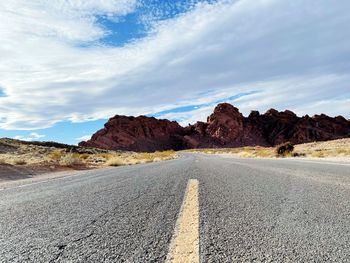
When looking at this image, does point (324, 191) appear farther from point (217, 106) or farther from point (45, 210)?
point (217, 106)

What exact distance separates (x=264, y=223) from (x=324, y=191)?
222 cm

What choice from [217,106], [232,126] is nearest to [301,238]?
[232,126]

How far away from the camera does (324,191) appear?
461 centimetres

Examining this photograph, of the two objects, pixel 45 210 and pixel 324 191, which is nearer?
pixel 45 210

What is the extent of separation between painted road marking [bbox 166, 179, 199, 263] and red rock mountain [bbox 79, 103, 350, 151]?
386 ft

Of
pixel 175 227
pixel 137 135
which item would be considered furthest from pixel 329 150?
pixel 137 135

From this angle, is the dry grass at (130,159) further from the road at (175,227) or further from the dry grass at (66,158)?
the road at (175,227)

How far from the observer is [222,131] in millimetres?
135125

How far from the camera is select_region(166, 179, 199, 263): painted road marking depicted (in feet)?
6.36

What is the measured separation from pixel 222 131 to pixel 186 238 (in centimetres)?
Answer: 13409

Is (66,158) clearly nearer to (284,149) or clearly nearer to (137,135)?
(284,149)

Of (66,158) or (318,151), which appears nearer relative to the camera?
(66,158)

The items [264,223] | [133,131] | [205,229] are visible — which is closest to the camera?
[205,229]

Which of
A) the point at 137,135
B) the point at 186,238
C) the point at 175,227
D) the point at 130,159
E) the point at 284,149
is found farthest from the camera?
the point at 137,135
